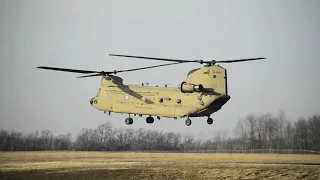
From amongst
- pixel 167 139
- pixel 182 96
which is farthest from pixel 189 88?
pixel 167 139

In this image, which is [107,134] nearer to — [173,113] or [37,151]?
[37,151]

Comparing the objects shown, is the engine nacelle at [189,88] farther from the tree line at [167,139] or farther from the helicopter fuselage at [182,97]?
the tree line at [167,139]

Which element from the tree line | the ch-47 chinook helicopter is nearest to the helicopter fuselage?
the ch-47 chinook helicopter

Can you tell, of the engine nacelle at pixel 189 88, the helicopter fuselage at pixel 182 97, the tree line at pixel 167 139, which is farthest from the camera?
the tree line at pixel 167 139

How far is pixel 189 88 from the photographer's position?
2166 cm

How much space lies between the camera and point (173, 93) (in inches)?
886

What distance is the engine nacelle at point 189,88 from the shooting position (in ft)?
70.8

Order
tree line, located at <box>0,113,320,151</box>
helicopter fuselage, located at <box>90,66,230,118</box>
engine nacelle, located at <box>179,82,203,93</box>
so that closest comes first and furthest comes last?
engine nacelle, located at <box>179,82,203,93</box>, helicopter fuselage, located at <box>90,66,230,118</box>, tree line, located at <box>0,113,320,151</box>

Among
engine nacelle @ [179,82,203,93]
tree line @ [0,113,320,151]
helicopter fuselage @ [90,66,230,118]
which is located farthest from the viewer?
tree line @ [0,113,320,151]

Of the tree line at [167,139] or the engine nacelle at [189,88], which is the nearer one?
the engine nacelle at [189,88]

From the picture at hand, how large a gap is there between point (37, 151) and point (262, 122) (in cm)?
2820

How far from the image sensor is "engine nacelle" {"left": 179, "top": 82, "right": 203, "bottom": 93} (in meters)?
21.6

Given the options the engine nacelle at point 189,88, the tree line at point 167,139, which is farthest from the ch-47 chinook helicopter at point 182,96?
the tree line at point 167,139

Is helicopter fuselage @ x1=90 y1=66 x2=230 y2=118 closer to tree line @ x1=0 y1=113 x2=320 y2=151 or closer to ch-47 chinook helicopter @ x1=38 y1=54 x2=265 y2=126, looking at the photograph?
ch-47 chinook helicopter @ x1=38 y1=54 x2=265 y2=126
